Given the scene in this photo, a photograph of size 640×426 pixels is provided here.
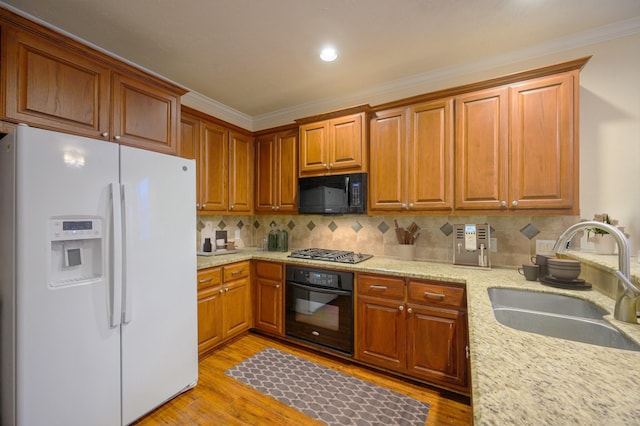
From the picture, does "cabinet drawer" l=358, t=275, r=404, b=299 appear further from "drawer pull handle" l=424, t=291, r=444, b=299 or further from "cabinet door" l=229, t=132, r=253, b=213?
"cabinet door" l=229, t=132, r=253, b=213

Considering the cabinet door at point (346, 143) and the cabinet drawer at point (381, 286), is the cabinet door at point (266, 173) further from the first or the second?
the cabinet drawer at point (381, 286)

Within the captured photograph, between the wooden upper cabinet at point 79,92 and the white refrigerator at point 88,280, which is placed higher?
the wooden upper cabinet at point 79,92

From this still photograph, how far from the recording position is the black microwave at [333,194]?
8.59 ft

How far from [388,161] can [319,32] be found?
119cm

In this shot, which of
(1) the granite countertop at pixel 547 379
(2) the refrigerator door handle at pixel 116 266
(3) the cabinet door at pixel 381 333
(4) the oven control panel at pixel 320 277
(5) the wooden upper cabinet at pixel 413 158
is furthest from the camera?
(4) the oven control panel at pixel 320 277

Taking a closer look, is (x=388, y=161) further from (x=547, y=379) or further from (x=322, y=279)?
(x=547, y=379)

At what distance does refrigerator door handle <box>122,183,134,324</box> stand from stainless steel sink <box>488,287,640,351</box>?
2.07 m

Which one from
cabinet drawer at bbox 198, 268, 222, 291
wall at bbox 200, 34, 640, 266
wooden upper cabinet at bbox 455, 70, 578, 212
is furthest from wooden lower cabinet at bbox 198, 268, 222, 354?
wall at bbox 200, 34, 640, 266

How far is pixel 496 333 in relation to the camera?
992mm

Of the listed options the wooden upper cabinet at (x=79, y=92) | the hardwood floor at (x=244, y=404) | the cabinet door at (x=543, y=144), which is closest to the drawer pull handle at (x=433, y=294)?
the hardwood floor at (x=244, y=404)

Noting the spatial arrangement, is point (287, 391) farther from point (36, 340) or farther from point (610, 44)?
point (610, 44)

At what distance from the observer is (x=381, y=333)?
7.36 ft

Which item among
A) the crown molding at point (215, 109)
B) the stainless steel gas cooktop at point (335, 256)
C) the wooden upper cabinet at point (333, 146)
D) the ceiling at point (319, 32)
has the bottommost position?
the stainless steel gas cooktop at point (335, 256)

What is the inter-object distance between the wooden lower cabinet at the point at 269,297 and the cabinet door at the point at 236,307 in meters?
0.10
